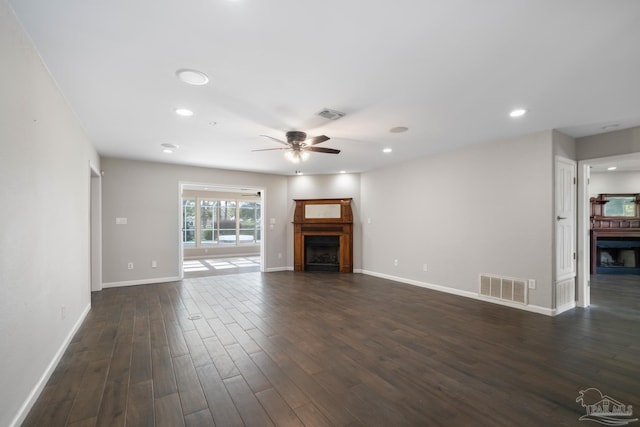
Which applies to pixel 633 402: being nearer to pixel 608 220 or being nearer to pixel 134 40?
pixel 134 40

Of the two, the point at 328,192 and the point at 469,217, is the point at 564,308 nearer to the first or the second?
the point at 469,217

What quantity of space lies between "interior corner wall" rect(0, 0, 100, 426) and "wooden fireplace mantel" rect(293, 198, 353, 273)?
4.82 metres

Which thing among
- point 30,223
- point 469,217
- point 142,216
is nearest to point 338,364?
point 30,223

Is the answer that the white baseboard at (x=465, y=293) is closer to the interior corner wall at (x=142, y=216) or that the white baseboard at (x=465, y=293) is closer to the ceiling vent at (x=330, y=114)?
the ceiling vent at (x=330, y=114)

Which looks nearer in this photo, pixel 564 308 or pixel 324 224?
pixel 564 308

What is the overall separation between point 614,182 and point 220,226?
38.0 feet

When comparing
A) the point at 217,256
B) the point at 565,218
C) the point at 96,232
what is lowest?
the point at 217,256

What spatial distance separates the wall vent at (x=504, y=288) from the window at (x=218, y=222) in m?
7.10

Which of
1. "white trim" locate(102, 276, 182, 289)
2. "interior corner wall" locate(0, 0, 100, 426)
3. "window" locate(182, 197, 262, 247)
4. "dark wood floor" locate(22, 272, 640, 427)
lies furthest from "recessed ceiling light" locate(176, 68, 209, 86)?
"window" locate(182, 197, 262, 247)

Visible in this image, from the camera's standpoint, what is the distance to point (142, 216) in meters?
5.86

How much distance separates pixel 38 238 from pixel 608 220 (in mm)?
10356

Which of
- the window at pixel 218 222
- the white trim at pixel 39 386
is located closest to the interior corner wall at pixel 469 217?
the window at pixel 218 222

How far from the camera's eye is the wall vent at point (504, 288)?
4.12 m

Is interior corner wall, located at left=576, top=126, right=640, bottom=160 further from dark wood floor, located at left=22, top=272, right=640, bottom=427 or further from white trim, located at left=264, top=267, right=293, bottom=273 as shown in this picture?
white trim, located at left=264, top=267, right=293, bottom=273
